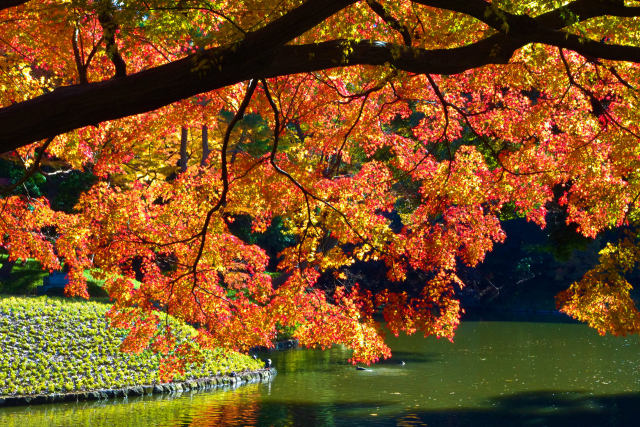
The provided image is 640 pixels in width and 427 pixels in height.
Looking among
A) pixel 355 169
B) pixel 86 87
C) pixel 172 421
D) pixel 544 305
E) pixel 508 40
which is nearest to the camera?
pixel 86 87

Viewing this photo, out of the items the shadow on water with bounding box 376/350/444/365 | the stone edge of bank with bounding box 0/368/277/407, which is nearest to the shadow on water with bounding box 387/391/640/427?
the stone edge of bank with bounding box 0/368/277/407

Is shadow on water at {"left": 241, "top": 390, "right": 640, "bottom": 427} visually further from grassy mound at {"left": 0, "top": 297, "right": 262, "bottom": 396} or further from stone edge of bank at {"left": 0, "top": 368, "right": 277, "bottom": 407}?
grassy mound at {"left": 0, "top": 297, "right": 262, "bottom": 396}

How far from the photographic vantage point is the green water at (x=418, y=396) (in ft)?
39.1

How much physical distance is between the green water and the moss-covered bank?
0.49 meters

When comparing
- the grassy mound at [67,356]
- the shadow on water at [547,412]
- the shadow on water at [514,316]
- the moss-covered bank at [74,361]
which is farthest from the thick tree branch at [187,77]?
the shadow on water at [514,316]

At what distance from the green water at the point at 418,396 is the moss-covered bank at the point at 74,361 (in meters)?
0.49

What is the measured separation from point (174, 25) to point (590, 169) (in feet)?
19.5

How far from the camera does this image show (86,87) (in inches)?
176

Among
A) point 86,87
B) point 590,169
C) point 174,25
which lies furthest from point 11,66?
point 590,169

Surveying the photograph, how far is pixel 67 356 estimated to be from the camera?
14.1 metres

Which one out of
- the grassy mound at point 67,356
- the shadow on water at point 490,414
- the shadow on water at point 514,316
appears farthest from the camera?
the shadow on water at point 514,316

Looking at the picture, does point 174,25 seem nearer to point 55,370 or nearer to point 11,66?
point 11,66

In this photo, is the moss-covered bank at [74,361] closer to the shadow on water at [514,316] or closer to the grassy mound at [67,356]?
the grassy mound at [67,356]

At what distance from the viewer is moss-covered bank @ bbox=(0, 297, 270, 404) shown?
515 inches
